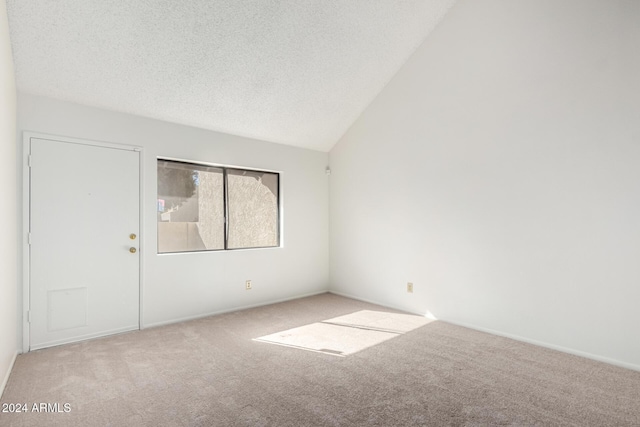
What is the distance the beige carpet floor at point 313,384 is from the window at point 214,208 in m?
1.22

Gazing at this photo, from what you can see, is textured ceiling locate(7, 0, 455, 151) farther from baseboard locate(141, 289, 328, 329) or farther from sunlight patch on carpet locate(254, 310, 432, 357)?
sunlight patch on carpet locate(254, 310, 432, 357)

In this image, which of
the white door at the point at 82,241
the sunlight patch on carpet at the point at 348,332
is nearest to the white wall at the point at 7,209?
the white door at the point at 82,241

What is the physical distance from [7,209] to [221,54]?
2233mm

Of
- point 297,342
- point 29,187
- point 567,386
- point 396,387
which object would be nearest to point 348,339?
point 297,342

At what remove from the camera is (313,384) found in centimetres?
251

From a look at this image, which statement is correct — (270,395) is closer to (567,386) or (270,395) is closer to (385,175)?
(567,386)

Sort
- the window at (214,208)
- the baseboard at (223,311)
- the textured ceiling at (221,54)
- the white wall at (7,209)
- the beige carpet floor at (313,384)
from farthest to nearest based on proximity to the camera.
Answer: the window at (214,208) < the baseboard at (223,311) < the textured ceiling at (221,54) < the white wall at (7,209) < the beige carpet floor at (313,384)

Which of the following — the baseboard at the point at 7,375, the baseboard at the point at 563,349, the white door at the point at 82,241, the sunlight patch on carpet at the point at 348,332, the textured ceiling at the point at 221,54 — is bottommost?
the baseboard at the point at 563,349

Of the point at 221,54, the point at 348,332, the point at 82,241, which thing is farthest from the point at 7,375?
the point at 221,54

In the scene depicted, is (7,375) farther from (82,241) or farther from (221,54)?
(221,54)

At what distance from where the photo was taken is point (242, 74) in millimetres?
3658

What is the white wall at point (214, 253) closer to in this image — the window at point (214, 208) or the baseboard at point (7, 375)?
the window at point (214, 208)

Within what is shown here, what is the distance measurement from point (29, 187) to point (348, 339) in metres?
3.35

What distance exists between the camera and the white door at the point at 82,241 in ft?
10.3
